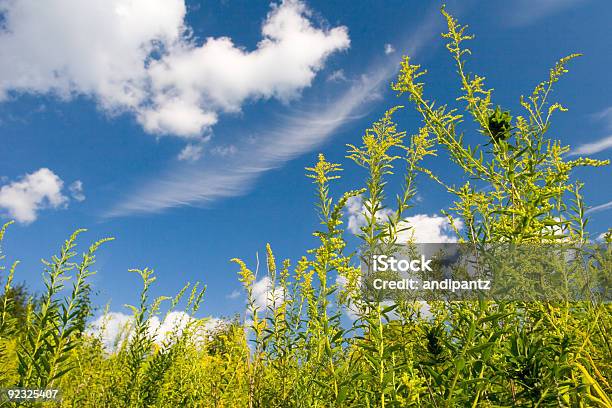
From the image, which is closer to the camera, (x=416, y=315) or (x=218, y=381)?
(x=416, y=315)

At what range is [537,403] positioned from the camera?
2.00 meters

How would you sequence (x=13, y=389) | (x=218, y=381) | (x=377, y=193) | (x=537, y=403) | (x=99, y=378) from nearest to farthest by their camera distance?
1. (x=537, y=403)
2. (x=377, y=193)
3. (x=13, y=389)
4. (x=99, y=378)
5. (x=218, y=381)

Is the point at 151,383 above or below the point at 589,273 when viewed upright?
below

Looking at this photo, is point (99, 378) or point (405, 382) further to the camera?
point (99, 378)

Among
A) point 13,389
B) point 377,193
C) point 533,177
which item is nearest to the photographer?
point 533,177

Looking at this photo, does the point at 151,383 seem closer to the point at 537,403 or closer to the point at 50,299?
the point at 50,299

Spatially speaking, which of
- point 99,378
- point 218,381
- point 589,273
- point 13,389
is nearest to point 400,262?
A: point 589,273

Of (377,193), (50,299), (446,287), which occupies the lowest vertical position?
(50,299)

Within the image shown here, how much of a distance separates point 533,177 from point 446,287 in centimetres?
102

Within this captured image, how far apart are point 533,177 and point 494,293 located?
2.32 ft

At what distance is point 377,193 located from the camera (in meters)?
2.64

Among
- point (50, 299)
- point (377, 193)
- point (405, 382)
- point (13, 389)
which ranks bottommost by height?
point (13, 389)

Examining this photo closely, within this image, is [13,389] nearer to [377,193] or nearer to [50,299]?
[50,299]

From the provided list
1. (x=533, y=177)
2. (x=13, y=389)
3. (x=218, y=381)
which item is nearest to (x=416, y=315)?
(x=533, y=177)
